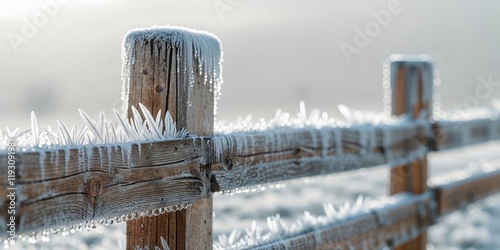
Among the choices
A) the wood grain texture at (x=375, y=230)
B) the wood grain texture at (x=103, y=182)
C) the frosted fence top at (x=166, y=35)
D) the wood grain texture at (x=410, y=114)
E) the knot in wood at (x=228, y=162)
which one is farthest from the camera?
the wood grain texture at (x=410, y=114)

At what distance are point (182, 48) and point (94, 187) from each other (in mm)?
506

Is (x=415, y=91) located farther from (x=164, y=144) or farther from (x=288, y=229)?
(x=164, y=144)

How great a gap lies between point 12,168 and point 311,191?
7.18 meters

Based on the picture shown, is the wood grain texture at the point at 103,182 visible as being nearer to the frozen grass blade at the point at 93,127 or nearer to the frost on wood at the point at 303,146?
the frozen grass blade at the point at 93,127

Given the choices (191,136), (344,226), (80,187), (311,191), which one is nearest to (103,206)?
(80,187)

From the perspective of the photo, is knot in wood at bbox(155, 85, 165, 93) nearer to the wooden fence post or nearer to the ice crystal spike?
the ice crystal spike

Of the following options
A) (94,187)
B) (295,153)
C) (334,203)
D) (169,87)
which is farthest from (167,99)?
(334,203)

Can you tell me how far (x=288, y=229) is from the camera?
7.29ft

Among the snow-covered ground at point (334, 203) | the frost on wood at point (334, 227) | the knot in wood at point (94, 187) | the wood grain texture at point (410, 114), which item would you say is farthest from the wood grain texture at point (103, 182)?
the snow-covered ground at point (334, 203)

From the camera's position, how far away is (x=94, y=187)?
54.1 inches

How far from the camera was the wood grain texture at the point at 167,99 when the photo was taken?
5.52 ft

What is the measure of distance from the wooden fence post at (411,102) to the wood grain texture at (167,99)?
6.32 feet

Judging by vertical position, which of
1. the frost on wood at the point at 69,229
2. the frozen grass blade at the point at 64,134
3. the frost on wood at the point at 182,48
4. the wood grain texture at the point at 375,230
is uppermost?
the frost on wood at the point at 182,48

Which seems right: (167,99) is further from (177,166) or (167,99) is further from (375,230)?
(375,230)
